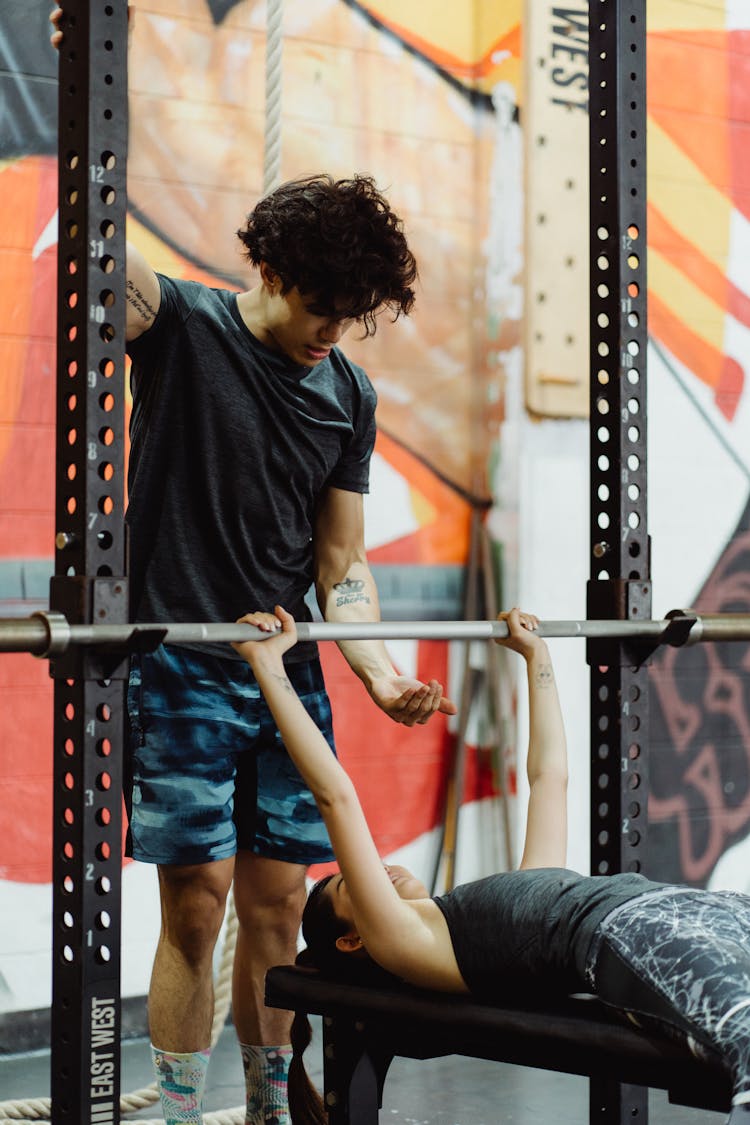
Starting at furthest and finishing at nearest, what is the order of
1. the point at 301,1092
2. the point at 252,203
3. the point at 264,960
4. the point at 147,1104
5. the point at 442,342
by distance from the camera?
the point at 442,342 → the point at 252,203 → the point at 147,1104 → the point at 264,960 → the point at 301,1092

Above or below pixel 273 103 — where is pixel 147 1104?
below

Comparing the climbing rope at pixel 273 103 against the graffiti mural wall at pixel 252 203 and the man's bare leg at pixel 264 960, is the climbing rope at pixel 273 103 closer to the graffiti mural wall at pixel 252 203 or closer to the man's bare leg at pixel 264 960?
the graffiti mural wall at pixel 252 203

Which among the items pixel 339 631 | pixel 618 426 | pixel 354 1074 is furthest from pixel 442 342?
pixel 354 1074

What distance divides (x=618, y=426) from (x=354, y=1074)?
1.06m

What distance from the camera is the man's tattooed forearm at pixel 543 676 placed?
86.7 inches

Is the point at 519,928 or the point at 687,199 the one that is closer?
the point at 519,928

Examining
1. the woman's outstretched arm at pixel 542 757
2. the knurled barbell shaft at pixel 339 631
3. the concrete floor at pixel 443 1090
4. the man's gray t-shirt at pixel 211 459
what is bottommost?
the concrete floor at pixel 443 1090

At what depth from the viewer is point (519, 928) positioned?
1921 millimetres

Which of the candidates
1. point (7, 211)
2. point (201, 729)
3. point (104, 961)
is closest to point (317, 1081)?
point (201, 729)

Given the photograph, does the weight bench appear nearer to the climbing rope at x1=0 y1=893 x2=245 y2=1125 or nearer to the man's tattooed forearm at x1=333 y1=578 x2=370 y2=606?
the man's tattooed forearm at x1=333 y1=578 x2=370 y2=606

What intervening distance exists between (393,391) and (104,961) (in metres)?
2.11

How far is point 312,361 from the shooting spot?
7.26ft

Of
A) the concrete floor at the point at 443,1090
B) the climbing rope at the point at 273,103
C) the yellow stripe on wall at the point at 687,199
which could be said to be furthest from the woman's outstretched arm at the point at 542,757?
the yellow stripe on wall at the point at 687,199

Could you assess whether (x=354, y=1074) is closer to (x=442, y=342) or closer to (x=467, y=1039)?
(x=467, y=1039)
